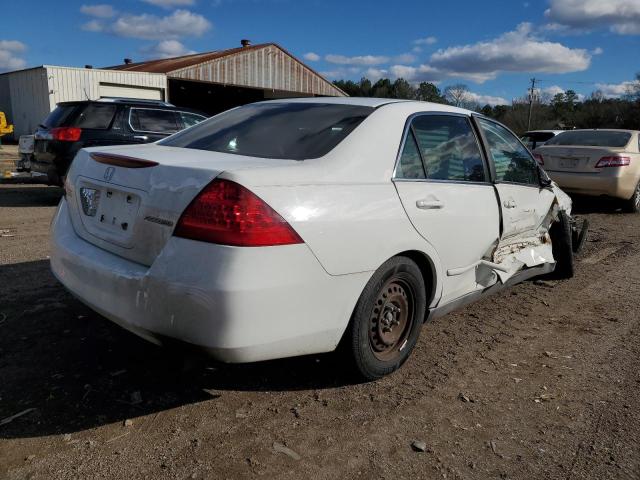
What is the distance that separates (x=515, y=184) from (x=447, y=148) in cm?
90

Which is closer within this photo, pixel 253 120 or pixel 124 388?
pixel 124 388

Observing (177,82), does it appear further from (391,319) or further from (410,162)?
(391,319)

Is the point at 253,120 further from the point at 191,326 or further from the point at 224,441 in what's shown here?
the point at 224,441

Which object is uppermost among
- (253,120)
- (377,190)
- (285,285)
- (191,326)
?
(253,120)

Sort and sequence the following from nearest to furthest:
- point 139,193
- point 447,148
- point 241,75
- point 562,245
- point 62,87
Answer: point 139,193 < point 447,148 < point 562,245 < point 62,87 < point 241,75

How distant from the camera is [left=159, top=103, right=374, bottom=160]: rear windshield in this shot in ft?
9.69

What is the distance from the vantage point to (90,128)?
8617mm

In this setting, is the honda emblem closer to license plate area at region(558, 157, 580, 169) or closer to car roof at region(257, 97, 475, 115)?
car roof at region(257, 97, 475, 115)

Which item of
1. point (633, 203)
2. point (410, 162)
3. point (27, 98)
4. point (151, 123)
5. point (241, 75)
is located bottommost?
point (633, 203)

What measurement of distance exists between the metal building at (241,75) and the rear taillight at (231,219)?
24.5 m

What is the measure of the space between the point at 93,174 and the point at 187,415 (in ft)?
4.51

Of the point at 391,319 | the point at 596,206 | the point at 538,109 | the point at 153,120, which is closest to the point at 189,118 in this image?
the point at 153,120

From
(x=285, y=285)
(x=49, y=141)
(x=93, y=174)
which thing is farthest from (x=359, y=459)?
(x=49, y=141)

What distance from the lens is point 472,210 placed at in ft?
11.5
